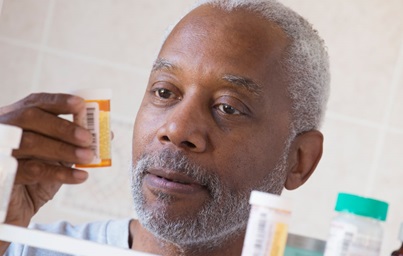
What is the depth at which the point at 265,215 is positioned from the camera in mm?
887

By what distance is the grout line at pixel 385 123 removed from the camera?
2038 mm

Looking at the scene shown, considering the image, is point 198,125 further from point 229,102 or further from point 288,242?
point 288,242

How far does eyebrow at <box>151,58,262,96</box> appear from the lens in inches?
49.9

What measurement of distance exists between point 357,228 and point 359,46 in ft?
4.06

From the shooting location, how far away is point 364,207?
897 mm

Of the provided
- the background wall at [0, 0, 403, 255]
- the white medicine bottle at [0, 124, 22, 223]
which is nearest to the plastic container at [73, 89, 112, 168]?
the white medicine bottle at [0, 124, 22, 223]

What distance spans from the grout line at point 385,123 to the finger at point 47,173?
1.11 m

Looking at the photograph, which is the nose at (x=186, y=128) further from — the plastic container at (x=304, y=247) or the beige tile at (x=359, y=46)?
the beige tile at (x=359, y=46)

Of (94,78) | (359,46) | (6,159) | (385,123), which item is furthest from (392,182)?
(6,159)

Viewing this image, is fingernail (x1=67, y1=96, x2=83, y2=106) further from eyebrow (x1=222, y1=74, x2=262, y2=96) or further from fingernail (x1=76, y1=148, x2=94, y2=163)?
eyebrow (x1=222, y1=74, x2=262, y2=96)

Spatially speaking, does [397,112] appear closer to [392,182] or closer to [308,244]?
[392,182]

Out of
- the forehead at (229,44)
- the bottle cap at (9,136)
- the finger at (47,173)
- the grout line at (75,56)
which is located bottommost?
the finger at (47,173)

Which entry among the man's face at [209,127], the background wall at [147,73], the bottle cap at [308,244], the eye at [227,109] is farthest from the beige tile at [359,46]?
the bottle cap at [308,244]

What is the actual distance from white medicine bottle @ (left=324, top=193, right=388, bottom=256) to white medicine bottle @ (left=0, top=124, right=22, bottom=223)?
34cm
